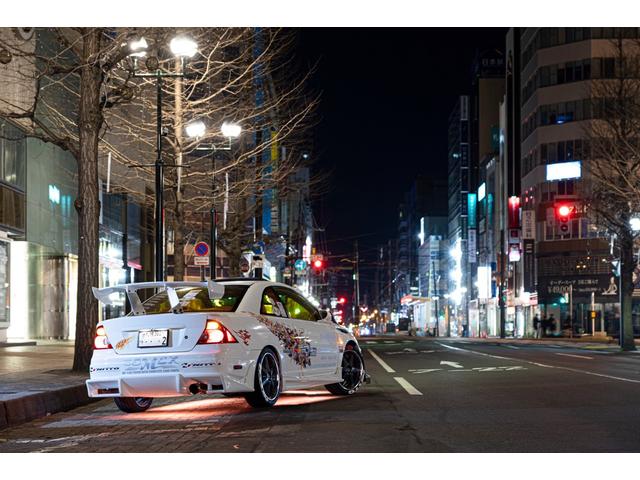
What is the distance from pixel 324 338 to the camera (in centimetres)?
1341

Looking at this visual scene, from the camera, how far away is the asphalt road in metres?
8.36

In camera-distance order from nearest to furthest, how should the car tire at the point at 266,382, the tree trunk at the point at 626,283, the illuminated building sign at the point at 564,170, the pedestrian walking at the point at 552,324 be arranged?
1. the car tire at the point at 266,382
2. the tree trunk at the point at 626,283
3. the pedestrian walking at the point at 552,324
4. the illuminated building sign at the point at 564,170

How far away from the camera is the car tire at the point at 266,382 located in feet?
37.8

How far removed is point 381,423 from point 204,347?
2340 millimetres

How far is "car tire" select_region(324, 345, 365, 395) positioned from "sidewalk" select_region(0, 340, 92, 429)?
11.5 feet

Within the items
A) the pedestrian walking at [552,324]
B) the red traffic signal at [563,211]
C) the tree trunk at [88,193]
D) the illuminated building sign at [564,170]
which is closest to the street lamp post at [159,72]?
the tree trunk at [88,193]

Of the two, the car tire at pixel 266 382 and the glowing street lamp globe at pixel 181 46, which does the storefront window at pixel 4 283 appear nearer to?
the glowing street lamp globe at pixel 181 46

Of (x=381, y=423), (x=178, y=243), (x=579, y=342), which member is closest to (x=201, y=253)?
(x=178, y=243)

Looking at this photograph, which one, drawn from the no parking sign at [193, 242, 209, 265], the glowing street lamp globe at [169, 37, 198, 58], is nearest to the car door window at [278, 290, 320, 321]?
the glowing street lamp globe at [169, 37, 198, 58]

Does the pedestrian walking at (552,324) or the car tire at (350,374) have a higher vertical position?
the car tire at (350,374)

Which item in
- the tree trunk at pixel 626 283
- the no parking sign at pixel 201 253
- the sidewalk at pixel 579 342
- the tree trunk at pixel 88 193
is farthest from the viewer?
the sidewalk at pixel 579 342

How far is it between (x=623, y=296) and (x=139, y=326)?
3008 cm

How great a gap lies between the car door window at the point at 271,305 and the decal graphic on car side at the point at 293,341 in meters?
0.20

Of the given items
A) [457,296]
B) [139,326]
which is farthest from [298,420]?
[457,296]
